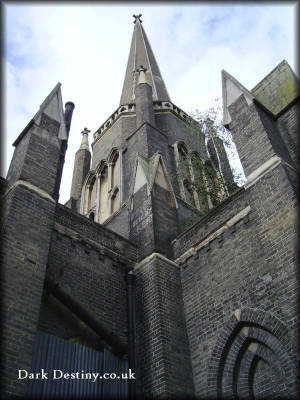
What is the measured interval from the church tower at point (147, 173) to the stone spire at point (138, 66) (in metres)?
0.12

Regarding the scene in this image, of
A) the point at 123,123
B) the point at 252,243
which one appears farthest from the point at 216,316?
the point at 123,123

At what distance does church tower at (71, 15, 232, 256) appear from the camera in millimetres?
12445

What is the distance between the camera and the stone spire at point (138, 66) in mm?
25781

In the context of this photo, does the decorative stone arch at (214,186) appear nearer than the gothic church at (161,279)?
→ No

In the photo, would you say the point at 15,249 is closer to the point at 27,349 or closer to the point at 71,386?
the point at 27,349

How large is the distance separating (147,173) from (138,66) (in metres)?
16.8

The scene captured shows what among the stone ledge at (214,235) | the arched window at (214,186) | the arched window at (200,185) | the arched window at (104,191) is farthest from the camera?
the arched window at (104,191)

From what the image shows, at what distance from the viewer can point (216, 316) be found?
934cm

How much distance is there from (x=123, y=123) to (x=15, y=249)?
580 inches

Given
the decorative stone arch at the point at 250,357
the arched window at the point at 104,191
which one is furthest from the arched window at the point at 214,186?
the decorative stone arch at the point at 250,357

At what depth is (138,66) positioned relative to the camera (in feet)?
93.5

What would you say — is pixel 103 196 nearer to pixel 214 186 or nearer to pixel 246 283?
pixel 214 186

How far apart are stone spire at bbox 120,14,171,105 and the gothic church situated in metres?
13.0

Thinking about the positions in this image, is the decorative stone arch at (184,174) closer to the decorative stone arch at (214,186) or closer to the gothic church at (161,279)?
the decorative stone arch at (214,186)
